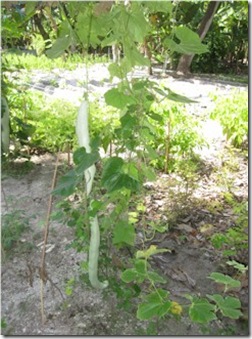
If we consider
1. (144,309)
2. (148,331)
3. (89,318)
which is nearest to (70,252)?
(89,318)

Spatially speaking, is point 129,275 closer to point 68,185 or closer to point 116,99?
point 68,185

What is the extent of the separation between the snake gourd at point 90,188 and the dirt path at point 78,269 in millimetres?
137

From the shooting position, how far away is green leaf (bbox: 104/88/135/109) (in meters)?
0.95

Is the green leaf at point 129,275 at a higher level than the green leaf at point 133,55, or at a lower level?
lower

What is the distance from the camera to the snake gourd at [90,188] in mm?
997

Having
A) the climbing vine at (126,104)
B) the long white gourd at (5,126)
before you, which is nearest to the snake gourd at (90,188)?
the climbing vine at (126,104)

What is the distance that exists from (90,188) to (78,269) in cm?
65

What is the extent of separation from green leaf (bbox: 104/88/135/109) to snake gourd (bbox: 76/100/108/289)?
7cm

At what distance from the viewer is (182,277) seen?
1.61 metres

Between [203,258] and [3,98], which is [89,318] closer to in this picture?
[203,258]

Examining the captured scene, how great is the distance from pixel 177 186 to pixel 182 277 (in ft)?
2.68

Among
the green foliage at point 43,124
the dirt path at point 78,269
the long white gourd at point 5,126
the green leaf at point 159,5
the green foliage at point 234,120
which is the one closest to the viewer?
the green leaf at point 159,5

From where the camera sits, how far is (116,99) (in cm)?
95

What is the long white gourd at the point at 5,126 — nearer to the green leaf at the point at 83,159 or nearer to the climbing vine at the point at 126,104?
the climbing vine at the point at 126,104
